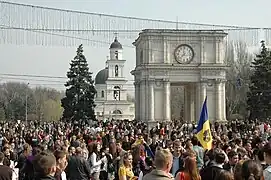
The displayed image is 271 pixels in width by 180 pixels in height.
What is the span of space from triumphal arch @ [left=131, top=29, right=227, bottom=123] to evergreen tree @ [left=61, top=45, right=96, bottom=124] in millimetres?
7869

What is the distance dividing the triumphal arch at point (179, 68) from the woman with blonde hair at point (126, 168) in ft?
164

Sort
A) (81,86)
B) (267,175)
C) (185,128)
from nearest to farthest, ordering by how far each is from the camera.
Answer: (267,175), (185,128), (81,86)

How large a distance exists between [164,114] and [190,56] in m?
6.99

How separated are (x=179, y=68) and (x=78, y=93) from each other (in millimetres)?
13437

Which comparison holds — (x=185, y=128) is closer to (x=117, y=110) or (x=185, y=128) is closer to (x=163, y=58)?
(x=163, y=58)

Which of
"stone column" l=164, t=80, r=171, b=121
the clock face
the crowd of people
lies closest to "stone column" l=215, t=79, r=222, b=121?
the clock face

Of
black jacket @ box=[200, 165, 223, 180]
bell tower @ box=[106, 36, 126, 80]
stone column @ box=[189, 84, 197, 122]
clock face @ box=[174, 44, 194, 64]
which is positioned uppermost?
bell tower @ box=[106, 36, 126, 80]

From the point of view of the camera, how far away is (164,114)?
61938 millimetres

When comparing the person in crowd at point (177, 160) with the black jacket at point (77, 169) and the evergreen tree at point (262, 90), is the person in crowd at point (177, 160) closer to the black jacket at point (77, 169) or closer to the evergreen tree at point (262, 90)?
the black jacket at point (77, 169)

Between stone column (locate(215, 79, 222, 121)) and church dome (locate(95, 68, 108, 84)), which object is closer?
stone column (locate(215, 79, 222, 121))

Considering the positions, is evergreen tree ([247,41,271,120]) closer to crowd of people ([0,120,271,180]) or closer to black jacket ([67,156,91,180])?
crowd of people ([0,120,271,180])

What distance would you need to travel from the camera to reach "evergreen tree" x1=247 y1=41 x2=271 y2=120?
58875 mm

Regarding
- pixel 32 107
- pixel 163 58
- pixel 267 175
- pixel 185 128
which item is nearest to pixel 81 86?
pixel 163 58

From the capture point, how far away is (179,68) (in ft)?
204
